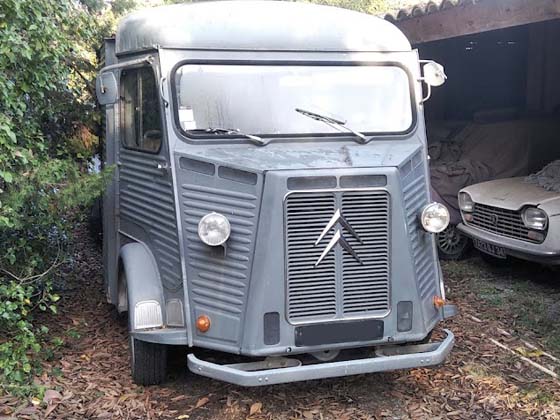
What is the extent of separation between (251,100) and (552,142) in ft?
17.6

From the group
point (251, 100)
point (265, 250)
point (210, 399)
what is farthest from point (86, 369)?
point (251, 100)

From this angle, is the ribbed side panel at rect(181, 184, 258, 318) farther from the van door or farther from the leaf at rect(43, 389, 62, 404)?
the leaf at rect(43, 389, 62, 404)

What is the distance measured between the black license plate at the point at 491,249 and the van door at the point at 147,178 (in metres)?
3.86

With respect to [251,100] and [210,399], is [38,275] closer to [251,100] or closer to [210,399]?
[210,399]

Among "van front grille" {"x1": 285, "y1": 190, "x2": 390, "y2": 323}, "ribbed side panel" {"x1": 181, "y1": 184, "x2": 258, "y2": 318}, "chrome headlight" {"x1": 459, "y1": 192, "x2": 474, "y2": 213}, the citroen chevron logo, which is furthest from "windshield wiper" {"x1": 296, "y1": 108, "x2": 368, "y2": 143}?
"chrome headlight" {"x1": 459, "y1": 192, "x2": 474, "y2": 213}

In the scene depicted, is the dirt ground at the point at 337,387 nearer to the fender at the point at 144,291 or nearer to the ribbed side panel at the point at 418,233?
the fender at the point at 144,291

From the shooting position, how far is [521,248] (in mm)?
6434

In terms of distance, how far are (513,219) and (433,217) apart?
278 cm

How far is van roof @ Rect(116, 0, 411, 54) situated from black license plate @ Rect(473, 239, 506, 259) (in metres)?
2.92

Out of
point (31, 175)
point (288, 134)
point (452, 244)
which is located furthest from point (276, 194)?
point (452, 244)

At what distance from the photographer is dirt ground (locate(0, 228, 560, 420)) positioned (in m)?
4.24

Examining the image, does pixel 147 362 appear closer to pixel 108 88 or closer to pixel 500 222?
pixel 108 88

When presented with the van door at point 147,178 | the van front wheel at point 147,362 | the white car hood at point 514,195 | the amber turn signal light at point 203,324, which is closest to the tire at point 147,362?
the van front wheel at point 147,362

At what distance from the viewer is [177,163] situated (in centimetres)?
420
